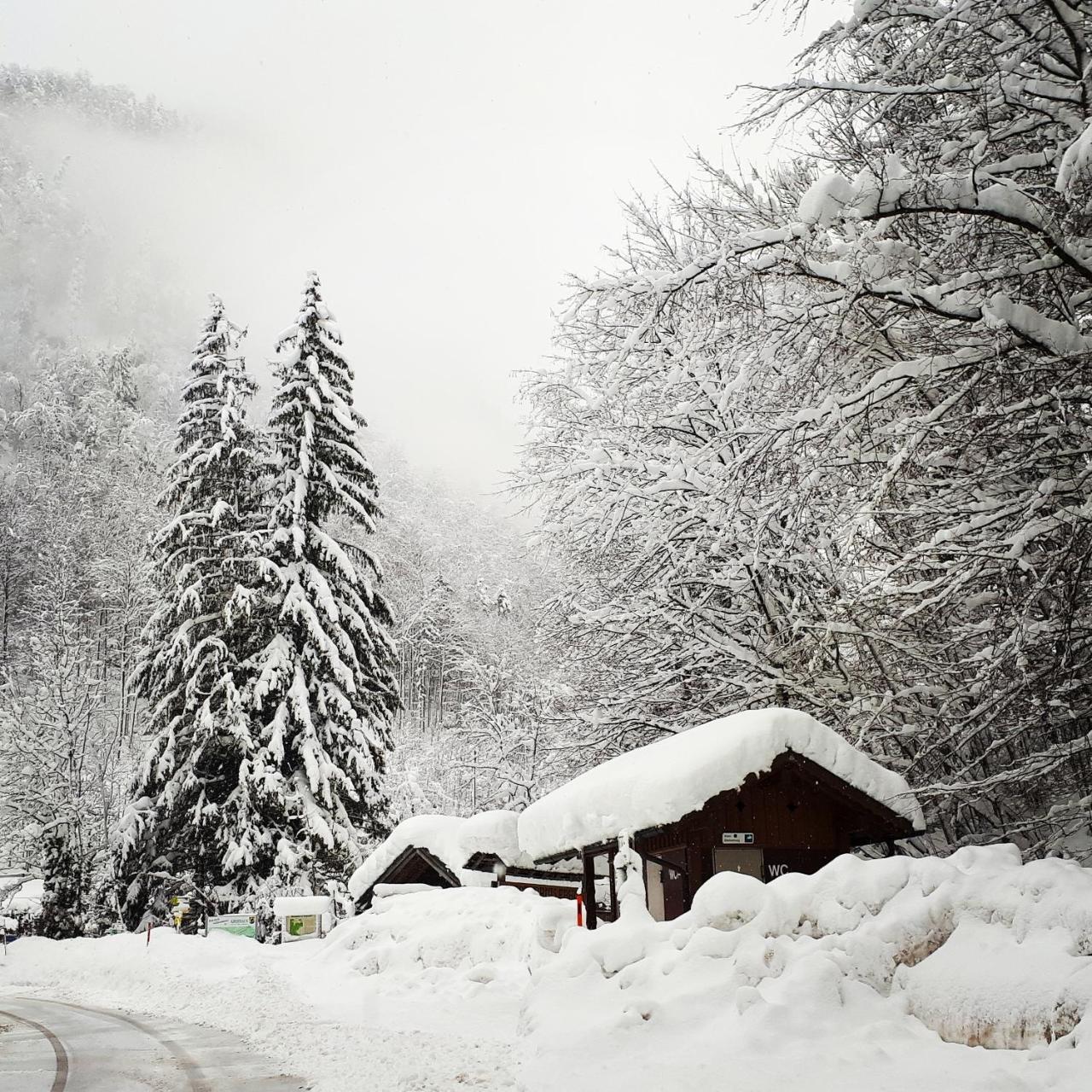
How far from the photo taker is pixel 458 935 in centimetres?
1374

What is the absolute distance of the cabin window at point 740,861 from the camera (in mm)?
9359

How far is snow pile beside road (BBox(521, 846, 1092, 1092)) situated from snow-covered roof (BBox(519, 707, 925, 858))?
113 cm

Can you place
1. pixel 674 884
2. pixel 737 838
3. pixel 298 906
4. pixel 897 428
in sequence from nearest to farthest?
pixel 897 428 → pixel 737 838 → pixel 674 884 → pixel 298 906

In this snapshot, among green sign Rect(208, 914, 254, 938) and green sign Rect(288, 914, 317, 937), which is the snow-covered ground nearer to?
green sign Rect(288, 914, 317, 937)

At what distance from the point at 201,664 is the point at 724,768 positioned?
2070 centimetres

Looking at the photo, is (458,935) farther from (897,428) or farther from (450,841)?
(897,428)

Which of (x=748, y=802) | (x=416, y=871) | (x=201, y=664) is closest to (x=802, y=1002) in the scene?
(x=748, y=802)

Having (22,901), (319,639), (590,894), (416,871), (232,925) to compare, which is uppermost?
(319,639)

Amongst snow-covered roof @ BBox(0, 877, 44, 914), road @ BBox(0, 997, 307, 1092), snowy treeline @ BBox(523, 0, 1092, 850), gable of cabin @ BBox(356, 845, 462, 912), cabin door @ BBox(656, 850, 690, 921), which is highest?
snowy treeline @ BBox(523, 0, 1092, 850)

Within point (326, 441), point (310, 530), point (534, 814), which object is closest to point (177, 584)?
point (310, 530)

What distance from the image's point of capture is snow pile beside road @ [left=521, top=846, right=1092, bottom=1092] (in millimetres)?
4801

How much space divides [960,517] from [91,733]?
49.5 m

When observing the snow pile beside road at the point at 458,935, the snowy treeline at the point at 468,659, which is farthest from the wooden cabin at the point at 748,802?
the snowy treeline at the point at 468,659

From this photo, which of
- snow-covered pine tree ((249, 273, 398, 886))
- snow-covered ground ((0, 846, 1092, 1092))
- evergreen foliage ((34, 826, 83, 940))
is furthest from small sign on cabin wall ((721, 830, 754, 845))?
evergreen foliage ((34, 826, 83, 940))
